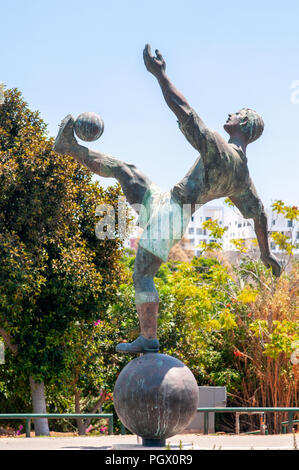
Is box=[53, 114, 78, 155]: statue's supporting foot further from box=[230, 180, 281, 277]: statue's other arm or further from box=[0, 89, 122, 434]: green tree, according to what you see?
box=[0, 89, 122, 434]: green tree

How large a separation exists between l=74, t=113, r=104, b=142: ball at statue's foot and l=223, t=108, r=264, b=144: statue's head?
56.6 inches

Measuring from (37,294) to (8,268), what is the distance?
845mm

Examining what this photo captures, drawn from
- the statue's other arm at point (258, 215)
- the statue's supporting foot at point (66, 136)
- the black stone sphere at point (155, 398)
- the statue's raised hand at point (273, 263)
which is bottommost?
the black stone sphere at point (155, 398)

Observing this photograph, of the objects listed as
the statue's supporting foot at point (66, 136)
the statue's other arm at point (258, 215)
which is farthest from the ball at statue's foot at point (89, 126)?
the statue's other arm at point (258, 215)

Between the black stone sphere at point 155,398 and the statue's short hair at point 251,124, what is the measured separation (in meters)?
2.64

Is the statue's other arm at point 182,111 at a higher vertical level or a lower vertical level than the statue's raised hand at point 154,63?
lower

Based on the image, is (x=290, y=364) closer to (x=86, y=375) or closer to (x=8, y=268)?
(x=86, y=375)

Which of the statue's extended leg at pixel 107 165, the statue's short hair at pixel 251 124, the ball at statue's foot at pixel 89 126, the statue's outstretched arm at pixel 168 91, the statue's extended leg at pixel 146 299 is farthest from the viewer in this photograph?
the statue's short hair at pixel 251 124

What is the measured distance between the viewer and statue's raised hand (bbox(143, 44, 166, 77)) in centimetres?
642

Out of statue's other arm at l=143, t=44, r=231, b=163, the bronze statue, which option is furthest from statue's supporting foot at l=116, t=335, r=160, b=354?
statue's other arm at l=143, t=44, r=231, b=163

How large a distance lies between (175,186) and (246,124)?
1137 millimetres

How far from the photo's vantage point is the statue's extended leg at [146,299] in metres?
6.63

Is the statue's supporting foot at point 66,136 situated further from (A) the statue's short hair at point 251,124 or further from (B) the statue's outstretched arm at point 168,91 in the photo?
(A) the statue's short hair at point 251,124

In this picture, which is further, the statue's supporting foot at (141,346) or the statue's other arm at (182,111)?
the statue's supporting foot at (141,346)
